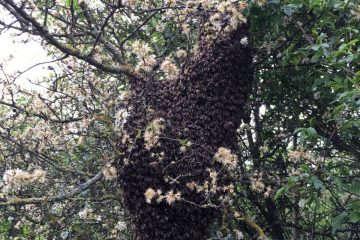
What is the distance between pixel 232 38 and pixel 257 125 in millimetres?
1563

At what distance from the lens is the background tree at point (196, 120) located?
3135mm

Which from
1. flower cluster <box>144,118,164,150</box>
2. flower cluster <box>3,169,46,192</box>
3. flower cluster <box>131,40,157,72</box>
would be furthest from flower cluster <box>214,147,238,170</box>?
flower cluster <box>3,169,46,192</box>

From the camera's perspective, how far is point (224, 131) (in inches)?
140

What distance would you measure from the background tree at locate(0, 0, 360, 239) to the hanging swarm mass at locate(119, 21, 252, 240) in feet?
0.03

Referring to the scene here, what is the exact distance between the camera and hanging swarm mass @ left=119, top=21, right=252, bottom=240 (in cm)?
320

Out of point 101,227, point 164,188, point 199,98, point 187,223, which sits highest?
point 199,98

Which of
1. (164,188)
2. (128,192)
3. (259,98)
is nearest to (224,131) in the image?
(164,188)

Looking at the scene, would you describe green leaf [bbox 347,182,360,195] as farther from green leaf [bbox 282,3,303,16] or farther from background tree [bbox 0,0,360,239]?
green leaf [bbox 282,3,303,16]

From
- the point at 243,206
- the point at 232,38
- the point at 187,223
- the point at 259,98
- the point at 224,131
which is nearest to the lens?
the point at 187,223

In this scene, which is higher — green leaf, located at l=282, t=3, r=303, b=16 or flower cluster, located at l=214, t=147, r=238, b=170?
green leaf, located at l=282, t=3, r=303, b=16

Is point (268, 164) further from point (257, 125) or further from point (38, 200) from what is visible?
point (38, 200)

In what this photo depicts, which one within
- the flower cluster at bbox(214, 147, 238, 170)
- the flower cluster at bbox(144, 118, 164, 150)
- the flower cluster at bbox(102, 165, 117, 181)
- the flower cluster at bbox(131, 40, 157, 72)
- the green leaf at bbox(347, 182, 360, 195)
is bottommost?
the green leaf at bbox(347, 182, 360, 195)

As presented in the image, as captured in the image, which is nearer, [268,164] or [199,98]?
[199,98]

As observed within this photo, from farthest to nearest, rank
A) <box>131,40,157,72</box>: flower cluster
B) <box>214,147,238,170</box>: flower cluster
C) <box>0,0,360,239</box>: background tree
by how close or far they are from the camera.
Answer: <box>131,40,157,72</box>: flower cluster → <box>0,0,360,239</box>: background tree → <box>214,147,238,170</box>: flower cluster
